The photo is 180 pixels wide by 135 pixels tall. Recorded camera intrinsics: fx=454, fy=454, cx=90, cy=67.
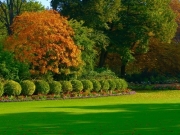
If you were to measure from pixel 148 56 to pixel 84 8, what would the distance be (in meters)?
11.7

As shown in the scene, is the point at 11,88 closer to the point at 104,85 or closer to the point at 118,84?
the point at 104,85

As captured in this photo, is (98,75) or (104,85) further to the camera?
(98,75)

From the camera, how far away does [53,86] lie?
109 ft

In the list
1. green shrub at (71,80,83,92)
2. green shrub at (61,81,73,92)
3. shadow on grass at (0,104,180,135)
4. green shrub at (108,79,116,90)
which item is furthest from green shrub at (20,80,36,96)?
shadow on grass at (0,104,180,135)

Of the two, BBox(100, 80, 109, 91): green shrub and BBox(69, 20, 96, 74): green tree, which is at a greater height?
BBox(69, 20, 96, 74): green tree

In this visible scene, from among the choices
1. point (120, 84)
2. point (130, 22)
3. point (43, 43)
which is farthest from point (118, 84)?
point (130, 22)

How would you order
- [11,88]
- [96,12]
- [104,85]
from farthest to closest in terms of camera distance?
[96,12], [104,85], [11,88]

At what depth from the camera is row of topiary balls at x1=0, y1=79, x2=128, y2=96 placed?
30.1 meters

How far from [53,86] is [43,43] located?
3464 millimetres

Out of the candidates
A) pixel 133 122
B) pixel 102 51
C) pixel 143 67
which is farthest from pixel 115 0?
pixel 133 122

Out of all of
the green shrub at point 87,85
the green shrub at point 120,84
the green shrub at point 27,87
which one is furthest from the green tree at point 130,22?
the green shrub at point 27,87

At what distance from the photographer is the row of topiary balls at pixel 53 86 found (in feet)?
98.8

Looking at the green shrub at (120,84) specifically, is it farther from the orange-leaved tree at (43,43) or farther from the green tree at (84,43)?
the orange-leaved tree at (43,43)

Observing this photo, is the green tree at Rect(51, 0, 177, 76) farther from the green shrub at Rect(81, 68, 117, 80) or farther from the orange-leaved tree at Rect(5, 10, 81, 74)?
the orange-leaved tree at Rect(5, 10, 81, 74)
